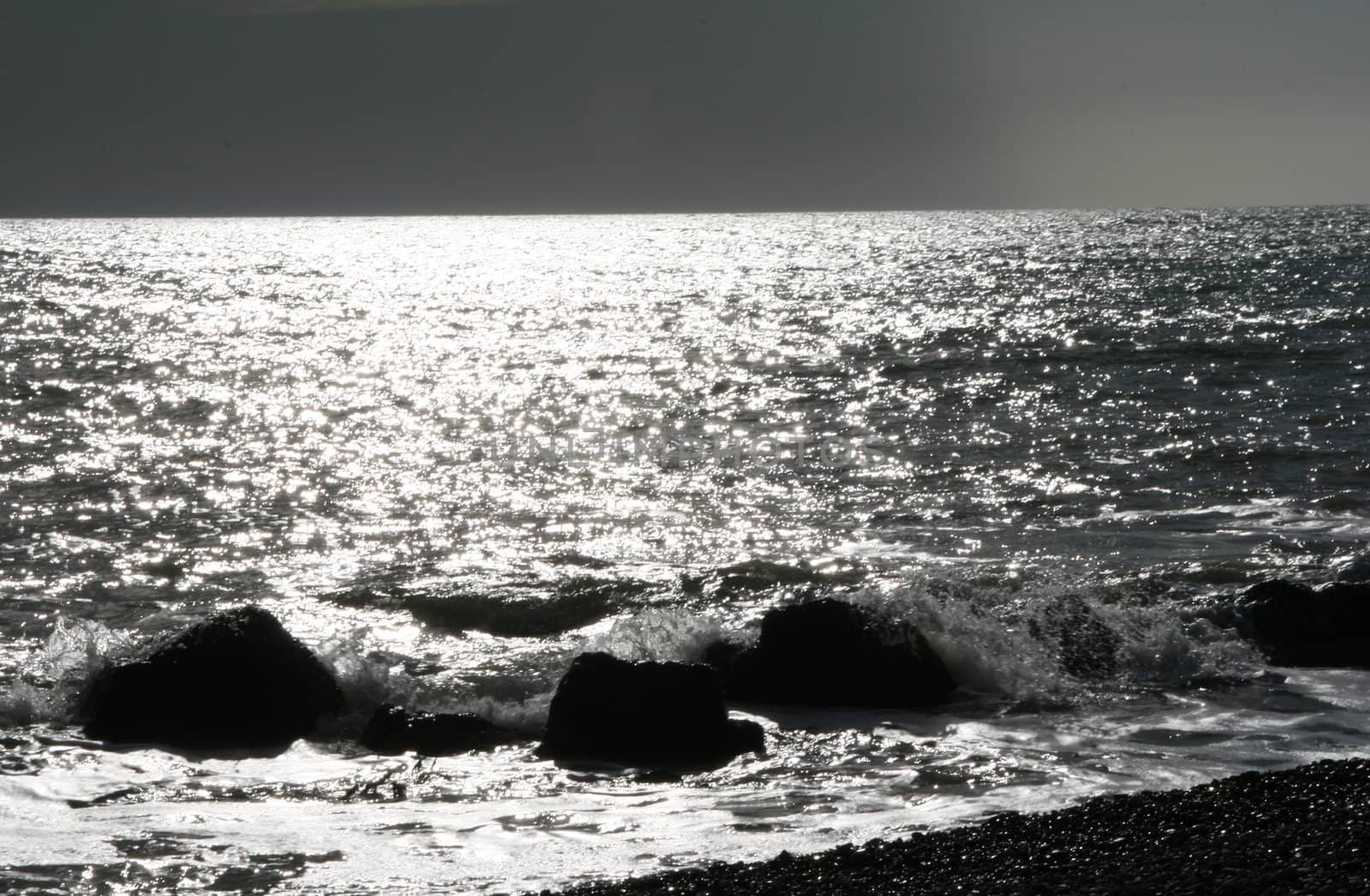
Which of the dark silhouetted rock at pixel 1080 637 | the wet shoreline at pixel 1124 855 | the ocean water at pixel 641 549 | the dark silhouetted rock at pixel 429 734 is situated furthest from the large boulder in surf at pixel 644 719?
the dark silhouetted rock at pixel 1080 637

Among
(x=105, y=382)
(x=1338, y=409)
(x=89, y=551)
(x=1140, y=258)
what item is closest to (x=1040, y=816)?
(x=89, y=551)

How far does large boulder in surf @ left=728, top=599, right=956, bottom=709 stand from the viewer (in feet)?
33.5

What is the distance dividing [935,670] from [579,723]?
2.89m

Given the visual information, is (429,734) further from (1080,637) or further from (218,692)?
(1080,637)

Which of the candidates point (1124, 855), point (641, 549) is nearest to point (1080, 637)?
point (1124, 855)

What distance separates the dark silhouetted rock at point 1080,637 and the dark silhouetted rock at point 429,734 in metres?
4.46

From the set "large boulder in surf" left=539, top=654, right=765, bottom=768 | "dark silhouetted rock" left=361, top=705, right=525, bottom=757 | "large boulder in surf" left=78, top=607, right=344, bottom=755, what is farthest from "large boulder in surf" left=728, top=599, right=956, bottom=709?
"large boulder in surf" left=78, top=607, right=344, bottom=755

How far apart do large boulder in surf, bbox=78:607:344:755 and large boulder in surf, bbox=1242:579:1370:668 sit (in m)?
7.41

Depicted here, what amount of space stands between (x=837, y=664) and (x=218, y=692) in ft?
14.1

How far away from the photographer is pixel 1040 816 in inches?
277

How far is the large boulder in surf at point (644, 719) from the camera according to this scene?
8797 millimetres

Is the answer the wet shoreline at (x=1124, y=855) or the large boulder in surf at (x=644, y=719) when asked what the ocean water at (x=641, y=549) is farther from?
the wet shoreline at (x=1124, y=855)

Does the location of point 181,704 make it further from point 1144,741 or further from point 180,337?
point 180,337

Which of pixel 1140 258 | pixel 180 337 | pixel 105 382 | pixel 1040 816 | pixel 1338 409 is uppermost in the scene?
pixel 1140 258
